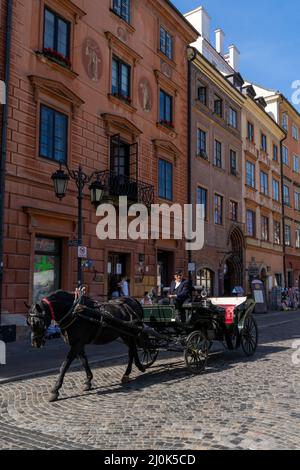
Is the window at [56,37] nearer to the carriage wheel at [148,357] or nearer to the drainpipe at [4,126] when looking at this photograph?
the drainpipe at [4,126]

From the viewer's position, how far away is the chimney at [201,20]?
2998 cm

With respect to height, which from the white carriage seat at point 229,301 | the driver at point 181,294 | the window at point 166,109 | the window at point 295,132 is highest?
the window at point 295,132

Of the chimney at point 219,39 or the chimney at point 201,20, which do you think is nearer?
the chimney at point 201,20

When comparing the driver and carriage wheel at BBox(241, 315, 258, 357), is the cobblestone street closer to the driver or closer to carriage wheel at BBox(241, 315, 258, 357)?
carriage wheel at BBox(241, 315, 258, 357)

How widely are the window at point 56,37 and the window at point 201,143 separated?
402 inches

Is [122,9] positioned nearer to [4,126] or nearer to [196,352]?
[4,126]

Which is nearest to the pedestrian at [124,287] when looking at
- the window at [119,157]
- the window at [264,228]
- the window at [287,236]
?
the window at [119,157]

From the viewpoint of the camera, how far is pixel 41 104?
1514cm

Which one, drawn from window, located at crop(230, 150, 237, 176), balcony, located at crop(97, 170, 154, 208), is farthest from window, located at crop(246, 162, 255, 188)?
balcony, located at crop(97, 170, 154, 208)

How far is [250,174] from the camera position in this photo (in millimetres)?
31906

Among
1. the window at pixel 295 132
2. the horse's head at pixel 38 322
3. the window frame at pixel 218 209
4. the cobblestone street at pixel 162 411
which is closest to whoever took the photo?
the cobblestone street at pixel 162 411
